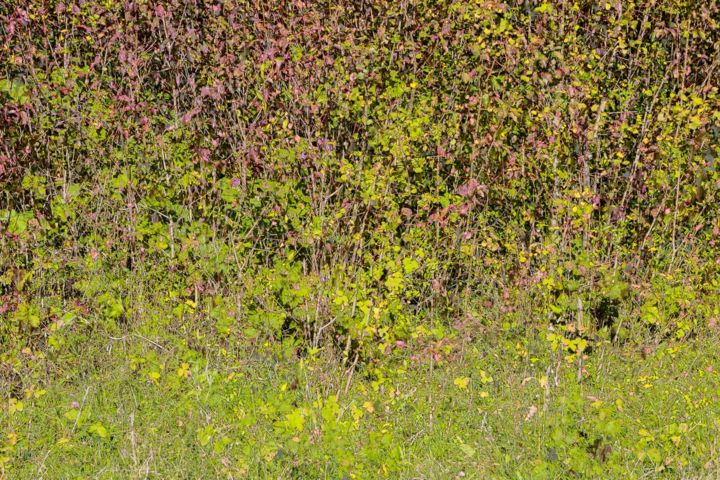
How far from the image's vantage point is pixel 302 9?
16.3ft

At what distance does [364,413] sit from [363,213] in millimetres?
1086

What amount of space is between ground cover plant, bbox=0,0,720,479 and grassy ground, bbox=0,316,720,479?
21 millimetres

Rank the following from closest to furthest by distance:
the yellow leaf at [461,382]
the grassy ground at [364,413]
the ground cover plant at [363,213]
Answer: the grassy ground at [364,413] → the yellow leaf at [461,382] → the ground cover plant at [363,213]

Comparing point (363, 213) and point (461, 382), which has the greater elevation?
point (363, 213)

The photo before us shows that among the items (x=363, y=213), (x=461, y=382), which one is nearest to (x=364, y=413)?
(x=461, y=382)

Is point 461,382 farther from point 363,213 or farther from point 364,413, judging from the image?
point 363,213

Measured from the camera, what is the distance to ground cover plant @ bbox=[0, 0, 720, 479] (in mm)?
4457

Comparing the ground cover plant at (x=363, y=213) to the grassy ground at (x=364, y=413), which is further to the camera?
the ground cover plant at (x=363, y=213)

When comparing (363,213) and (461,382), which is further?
(363,213)

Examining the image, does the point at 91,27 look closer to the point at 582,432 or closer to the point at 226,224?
the point at 226,224

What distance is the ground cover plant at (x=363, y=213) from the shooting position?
14.6 feet

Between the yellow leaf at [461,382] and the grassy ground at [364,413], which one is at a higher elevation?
the yellow leaf at [461,382]

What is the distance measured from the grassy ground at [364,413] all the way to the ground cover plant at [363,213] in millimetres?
21

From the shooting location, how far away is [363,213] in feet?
16.0
